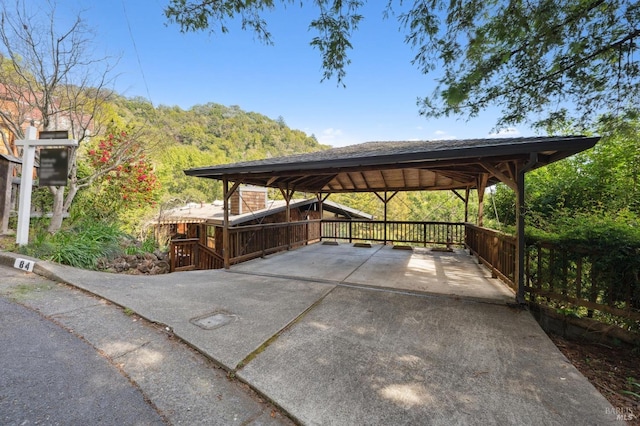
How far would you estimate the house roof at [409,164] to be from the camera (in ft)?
11.1

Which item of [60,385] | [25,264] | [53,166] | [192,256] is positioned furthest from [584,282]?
[53,166]

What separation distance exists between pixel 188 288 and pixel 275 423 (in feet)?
9.95

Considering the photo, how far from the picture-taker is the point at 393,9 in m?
3.70

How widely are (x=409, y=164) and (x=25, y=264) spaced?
652 centimetres

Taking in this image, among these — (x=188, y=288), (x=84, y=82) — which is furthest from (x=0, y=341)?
(x=84, y=82)

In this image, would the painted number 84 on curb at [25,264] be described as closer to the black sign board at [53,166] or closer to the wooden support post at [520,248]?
the black sign board at [53,166]

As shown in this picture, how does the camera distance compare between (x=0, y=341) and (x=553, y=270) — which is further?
(x=553, y=270)

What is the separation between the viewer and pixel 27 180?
16.7ft

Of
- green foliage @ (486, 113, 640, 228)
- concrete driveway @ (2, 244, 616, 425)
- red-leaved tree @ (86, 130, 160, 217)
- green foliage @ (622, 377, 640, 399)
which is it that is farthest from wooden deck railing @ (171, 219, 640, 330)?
red-leaved tree @ (86, 130, 160, 217)

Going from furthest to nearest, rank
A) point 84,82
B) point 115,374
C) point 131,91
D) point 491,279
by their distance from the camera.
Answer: point 131,91
point 84,82
point 491,279
point 115,374

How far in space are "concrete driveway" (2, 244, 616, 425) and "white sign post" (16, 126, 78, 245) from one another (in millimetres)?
1601

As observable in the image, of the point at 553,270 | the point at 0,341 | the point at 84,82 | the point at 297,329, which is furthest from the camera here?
the point at 84,82

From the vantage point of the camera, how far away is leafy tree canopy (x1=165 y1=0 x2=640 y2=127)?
11.4 ft

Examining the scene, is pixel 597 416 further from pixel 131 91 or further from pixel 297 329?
pixel 131 91
